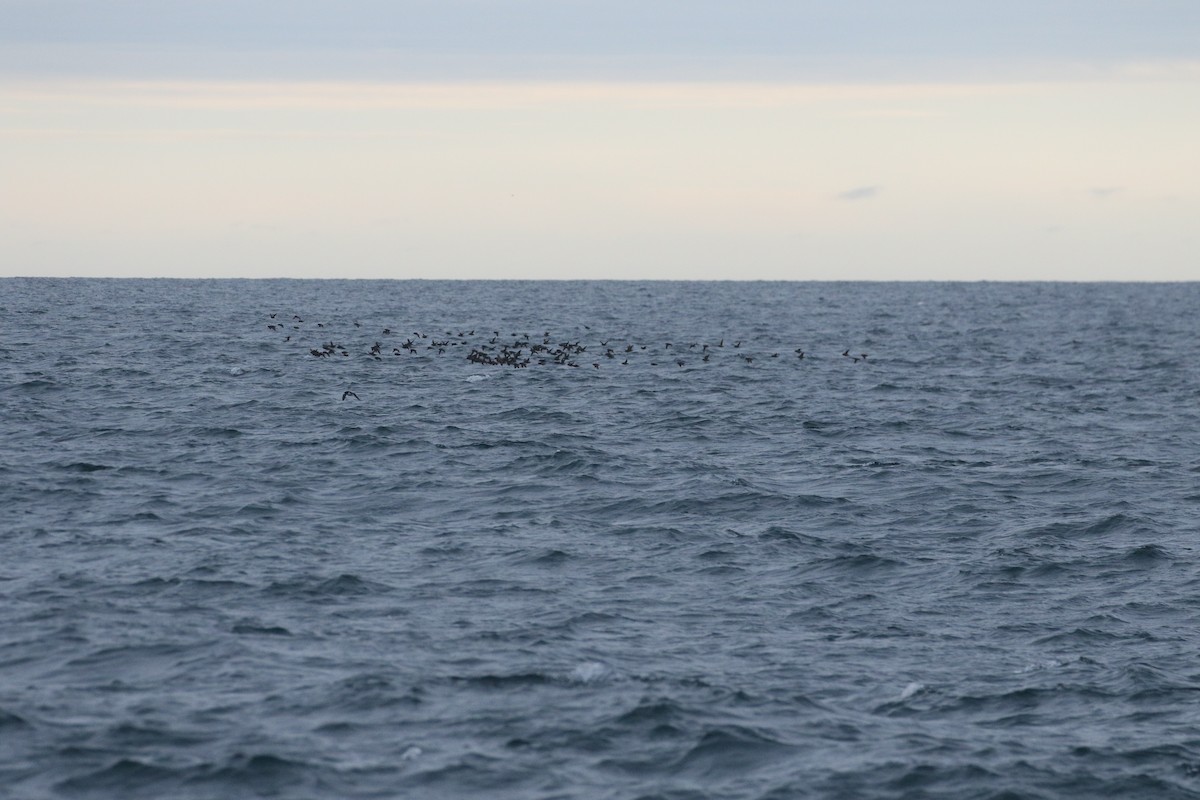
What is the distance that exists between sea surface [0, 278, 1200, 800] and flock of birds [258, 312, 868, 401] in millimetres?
12692

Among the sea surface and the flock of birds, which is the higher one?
the flock of birds

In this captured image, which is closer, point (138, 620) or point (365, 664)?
point (365, 664)

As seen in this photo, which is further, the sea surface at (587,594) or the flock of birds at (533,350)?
the flock of birds at (533,350)

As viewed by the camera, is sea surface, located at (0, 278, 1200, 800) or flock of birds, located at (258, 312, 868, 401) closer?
sea surface, located at (0, 278, 1200, 800)

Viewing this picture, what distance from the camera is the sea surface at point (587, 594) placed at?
709 inches

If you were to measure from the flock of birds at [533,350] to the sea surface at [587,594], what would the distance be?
500 inches

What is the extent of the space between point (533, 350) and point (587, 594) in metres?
46.9

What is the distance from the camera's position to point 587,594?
25.9m

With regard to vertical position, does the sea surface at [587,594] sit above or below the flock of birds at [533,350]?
below

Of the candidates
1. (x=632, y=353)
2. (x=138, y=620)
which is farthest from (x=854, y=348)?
(x=138, y=620)

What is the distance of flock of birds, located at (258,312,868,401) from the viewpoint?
7031cm

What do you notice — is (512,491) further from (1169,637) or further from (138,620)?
(1169,637)

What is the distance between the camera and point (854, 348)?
295ft

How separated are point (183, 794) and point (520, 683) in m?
5.59
